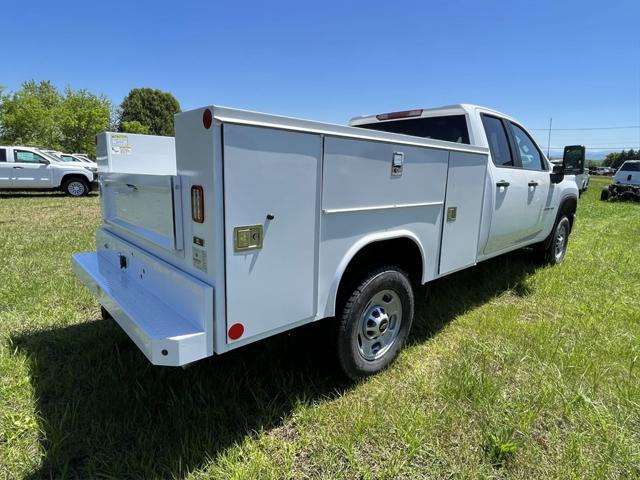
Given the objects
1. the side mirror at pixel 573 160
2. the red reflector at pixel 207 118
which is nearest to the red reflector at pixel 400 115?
the side mirror at pixel 573 160

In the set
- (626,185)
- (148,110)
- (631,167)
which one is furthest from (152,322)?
(148,110)

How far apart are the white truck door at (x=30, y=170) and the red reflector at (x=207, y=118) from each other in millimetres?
15664

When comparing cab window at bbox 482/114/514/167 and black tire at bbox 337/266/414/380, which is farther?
cab window at bbox 482/114/514/167

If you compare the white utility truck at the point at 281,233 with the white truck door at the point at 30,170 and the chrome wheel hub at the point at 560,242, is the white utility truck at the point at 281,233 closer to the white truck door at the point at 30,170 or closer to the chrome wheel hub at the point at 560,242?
the chrome wheel hub at the point at 560,242

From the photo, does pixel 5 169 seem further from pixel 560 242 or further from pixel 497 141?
pixel 560 242

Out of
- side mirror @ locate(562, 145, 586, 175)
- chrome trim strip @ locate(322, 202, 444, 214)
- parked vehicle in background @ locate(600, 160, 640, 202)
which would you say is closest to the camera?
chrome trim strip @ locate(322, 202, 444, 214)

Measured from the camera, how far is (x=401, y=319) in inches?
124

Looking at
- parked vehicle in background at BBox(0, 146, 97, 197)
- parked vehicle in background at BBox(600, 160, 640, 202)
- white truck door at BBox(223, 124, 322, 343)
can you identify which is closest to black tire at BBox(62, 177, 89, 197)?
parked vehicle in background at BBox(0, 146, 97, 197)

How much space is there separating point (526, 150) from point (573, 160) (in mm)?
839

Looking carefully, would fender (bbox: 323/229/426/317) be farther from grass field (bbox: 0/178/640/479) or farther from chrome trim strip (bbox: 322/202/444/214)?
grass field (bbox: 0/178/640/479)

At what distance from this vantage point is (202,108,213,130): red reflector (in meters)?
1.80

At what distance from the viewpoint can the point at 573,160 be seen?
17.0 feet

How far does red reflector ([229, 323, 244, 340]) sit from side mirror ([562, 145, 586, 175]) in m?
4.83

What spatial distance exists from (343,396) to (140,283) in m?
1.52
